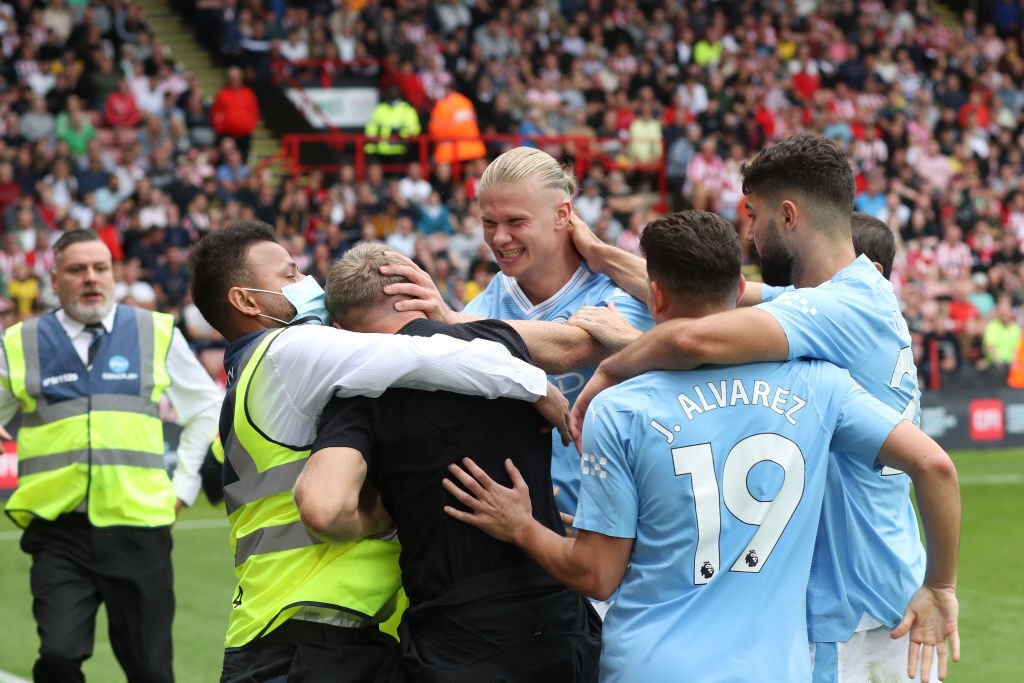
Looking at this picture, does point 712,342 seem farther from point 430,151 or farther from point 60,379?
point 430,151

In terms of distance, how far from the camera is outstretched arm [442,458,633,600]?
10.9 feet

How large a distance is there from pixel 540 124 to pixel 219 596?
14214 mm

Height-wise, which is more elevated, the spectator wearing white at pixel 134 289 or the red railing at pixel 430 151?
the red railing at pixel 430 151

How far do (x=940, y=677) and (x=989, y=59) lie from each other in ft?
89.3

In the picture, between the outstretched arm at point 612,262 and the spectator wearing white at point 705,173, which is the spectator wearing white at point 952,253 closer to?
the spectator wearing white at point 705,173

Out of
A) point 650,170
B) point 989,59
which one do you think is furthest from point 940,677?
point 989,59

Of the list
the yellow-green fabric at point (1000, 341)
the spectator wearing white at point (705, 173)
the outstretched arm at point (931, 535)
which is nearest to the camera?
the outstretched arm at point (931, 535)

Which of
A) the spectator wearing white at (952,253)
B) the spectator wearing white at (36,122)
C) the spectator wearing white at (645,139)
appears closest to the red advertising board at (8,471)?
the spectator wearing white at (36,122)

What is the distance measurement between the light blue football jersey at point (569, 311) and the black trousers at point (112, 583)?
258 centimetres

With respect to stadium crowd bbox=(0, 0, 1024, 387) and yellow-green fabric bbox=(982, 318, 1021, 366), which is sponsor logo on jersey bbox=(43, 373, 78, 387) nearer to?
stadium crowd bbox=(0, 0, 1024, 387)

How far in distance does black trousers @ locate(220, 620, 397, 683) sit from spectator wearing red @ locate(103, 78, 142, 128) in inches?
686

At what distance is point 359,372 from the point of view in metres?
3.36

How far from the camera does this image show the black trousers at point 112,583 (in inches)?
240

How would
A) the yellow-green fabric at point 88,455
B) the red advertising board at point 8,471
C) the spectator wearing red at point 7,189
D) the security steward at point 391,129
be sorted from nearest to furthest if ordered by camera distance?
the yellow-green fabric at point 88,455 → the red advertising board at point 8,471 → the spectator wearing red at point 7,189 → the security steward at point 391,129
